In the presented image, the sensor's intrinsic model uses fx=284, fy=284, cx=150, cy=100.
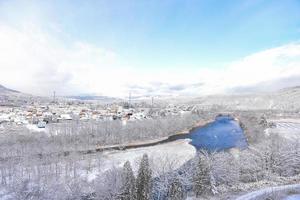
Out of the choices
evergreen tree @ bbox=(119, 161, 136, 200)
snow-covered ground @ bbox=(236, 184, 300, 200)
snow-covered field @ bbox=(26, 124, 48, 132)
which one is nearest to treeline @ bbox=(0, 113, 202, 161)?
snow-covered field @ bbox=(26, 124, 48, 132)

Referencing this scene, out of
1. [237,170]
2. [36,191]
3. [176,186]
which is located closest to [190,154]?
[237,170]

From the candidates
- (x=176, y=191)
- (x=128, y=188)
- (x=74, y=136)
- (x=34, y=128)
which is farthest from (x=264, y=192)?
(x=34, y=128)

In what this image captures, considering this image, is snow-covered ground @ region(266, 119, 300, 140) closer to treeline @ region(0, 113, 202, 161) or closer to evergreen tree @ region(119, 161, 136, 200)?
treeline @ region(0, 113, 202, 161)

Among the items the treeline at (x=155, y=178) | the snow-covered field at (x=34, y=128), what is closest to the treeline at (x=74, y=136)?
the snow-covered field at (x=34, y=128)

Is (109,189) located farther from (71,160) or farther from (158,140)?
(158,140)

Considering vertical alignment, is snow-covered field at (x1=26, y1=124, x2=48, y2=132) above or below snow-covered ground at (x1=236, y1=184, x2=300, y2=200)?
above
